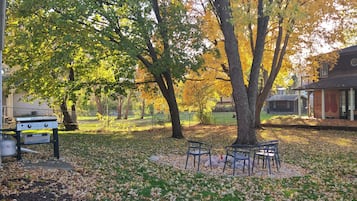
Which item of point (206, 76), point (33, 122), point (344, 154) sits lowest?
point (344, 154)

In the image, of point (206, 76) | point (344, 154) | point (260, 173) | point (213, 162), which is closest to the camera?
point (260, 173)

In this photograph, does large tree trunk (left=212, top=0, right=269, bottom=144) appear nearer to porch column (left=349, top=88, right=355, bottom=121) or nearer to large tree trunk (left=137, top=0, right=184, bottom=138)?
large tree trunk (left=137, top=0, right=184, bottom=138)

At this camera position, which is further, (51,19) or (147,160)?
(51,19)

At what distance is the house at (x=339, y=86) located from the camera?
2362 centimetres

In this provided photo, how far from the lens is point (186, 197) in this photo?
18.5ft

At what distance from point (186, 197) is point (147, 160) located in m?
3.41

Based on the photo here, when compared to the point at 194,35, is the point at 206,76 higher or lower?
lower

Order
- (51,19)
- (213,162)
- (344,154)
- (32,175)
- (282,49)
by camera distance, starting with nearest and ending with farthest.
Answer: (32,175), (213,162), (344,154), (51,19), (282,49)

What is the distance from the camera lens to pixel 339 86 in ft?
74.8

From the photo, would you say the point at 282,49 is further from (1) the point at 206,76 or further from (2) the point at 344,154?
(2) the point at 344,154

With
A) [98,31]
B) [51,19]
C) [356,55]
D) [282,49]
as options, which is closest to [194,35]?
[98,31]

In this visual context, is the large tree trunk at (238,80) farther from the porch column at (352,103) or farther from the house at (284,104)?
the house at (284,104)

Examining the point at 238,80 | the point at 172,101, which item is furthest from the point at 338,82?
the point at 238,80

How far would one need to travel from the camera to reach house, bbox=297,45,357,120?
23.6 meters
